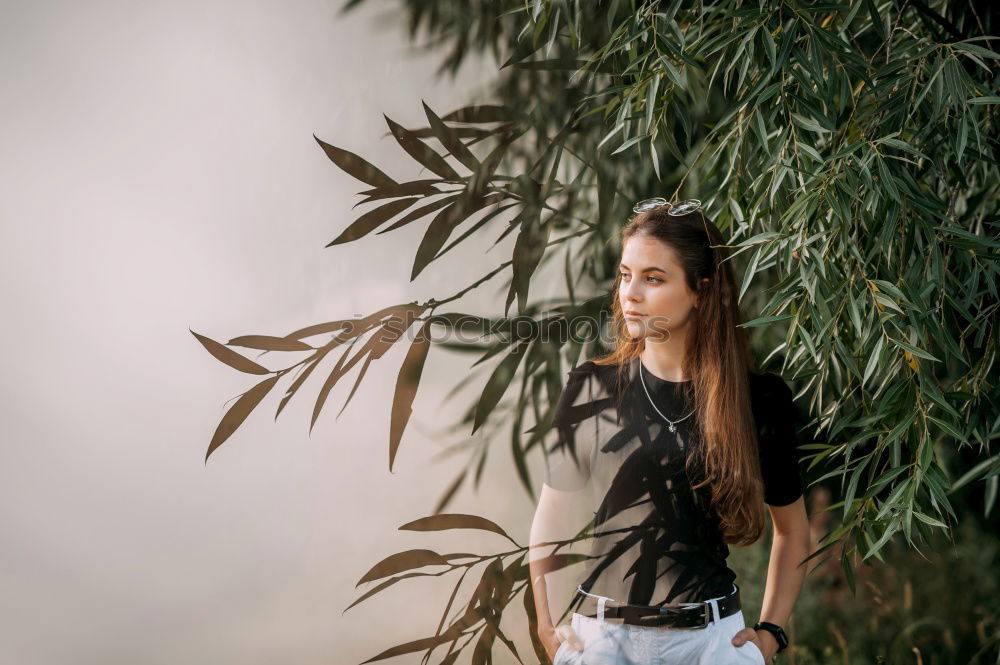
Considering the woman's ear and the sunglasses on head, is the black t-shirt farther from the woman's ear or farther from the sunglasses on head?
the sunglasses on head

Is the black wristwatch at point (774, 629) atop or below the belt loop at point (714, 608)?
below

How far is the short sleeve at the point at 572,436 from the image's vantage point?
1.53 m

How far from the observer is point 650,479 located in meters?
1.45

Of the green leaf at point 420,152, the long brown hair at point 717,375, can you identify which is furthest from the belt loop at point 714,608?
the green leaf at point 420,152

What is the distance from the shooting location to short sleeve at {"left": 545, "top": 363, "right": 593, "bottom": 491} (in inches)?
60.2

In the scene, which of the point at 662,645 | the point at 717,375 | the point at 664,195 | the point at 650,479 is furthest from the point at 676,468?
the point at 664,195

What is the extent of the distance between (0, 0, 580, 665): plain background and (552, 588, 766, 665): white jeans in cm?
32

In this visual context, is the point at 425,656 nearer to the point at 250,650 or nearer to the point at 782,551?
the point at 250,650

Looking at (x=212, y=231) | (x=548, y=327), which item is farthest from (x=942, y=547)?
(x=212, y=231)

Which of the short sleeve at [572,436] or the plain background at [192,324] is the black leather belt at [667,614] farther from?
the plain background at [192,324]

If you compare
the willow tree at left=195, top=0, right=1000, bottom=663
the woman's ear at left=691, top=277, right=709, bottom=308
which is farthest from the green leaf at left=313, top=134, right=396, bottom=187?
the woman's ear at left=691, top=277, right=709, bottom=308

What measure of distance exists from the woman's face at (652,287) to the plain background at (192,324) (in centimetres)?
38

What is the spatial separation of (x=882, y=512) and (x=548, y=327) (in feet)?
2.25

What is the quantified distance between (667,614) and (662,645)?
0.05 metres
